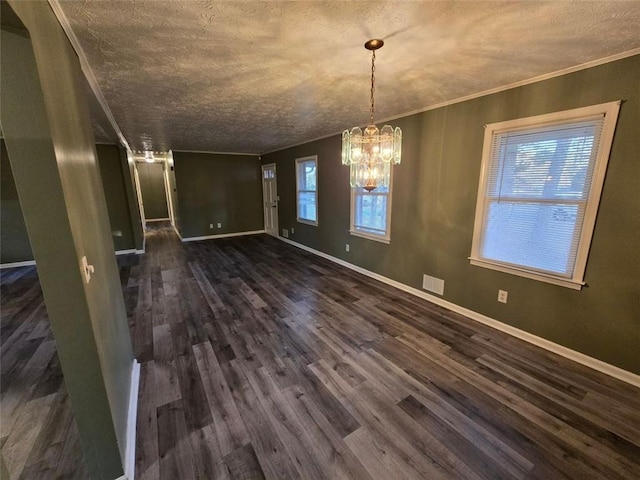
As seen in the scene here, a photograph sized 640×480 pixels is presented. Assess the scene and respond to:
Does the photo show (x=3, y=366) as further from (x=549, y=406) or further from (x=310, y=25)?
(x=549, y=406)

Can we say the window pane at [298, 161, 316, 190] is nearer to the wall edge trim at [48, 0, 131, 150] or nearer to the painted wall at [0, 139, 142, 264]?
the wall edge trim at [48, 0, 131, 150]

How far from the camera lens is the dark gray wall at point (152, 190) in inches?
403

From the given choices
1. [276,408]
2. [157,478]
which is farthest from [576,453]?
[157,478]

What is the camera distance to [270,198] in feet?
24.4

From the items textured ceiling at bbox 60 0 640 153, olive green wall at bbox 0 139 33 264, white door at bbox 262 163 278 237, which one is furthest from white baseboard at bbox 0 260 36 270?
white door at bbox 262 163 278 237

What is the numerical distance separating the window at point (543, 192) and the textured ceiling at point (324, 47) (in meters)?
0.46

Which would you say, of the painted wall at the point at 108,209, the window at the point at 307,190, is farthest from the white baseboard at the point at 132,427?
the window at the point at 307,190

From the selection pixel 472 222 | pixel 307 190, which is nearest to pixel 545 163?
pixel 472 222

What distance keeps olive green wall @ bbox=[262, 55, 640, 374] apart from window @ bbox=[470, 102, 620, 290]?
0.07 metres

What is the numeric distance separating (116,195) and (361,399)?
6153 millimetres

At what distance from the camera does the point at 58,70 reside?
4.08 ft

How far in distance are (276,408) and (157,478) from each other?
2.30ft

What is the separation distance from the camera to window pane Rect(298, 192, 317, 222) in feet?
18.6

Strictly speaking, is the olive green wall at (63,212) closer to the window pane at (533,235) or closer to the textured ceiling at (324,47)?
the textured ceiling at (324,47)
